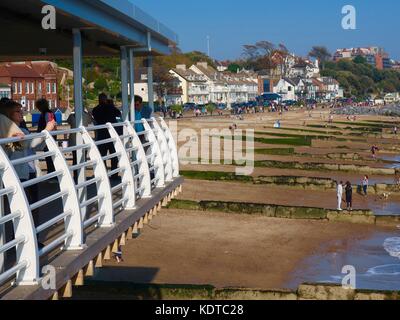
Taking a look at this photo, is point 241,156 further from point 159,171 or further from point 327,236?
point 159,171

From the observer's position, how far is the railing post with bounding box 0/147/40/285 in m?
4.76

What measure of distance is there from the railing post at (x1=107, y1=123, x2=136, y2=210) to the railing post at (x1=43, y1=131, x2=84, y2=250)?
178 cm

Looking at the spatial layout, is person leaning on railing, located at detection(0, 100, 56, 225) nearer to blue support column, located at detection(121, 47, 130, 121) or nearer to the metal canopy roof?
the metal canopy roof

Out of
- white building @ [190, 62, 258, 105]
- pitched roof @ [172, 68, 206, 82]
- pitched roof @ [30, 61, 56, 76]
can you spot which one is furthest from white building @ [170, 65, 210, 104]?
pitched roof @ [30, 61, 56, 76]

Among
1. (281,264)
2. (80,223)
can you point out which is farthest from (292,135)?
(80,223)

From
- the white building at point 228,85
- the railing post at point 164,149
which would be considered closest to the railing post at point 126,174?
the railing post at point 164,149

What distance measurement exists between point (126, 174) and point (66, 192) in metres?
2.13

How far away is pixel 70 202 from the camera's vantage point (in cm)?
584

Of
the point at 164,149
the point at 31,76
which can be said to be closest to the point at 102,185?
the point at 164,149

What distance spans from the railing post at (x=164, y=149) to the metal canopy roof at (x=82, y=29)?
1381 millimetres

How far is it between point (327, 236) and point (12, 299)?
1927 cm

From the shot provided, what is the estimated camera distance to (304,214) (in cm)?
2566

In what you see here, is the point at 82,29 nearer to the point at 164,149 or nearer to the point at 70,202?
the point at 164,149

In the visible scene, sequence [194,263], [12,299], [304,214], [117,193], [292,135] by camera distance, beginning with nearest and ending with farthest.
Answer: [12,299] < [117,193] < [194,263] < [304,214] < [292,135]
